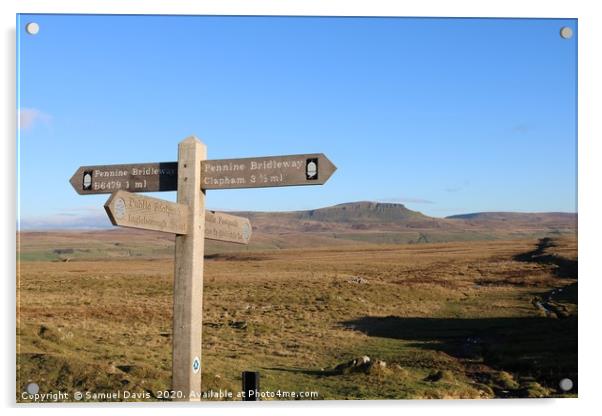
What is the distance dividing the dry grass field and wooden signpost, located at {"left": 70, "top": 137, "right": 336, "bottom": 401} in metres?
2.02

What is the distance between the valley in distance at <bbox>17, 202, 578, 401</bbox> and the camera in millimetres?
9218

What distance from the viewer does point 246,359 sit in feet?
43.0

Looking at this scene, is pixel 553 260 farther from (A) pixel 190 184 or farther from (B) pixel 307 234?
(B) pixel 307 234

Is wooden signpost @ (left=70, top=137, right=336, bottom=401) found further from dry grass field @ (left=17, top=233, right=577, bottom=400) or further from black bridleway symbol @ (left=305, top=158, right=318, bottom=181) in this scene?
dry grass field @ (left=17, top=233, right=577, bottom=400)

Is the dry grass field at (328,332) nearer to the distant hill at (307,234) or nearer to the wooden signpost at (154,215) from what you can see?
the wooden signpost at (154,215)

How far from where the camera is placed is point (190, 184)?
646 centimetres

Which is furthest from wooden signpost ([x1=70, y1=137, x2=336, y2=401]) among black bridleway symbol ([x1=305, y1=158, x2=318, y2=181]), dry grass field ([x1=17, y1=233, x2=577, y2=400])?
dry grass field ([x1=17, y1=233, x2=577, y2=400])

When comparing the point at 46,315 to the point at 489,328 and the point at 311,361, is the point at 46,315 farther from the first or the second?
the point at 489,328

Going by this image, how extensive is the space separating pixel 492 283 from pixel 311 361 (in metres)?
17.4

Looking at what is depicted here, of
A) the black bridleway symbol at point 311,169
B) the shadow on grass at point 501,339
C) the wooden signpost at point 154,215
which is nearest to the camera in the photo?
the wooden signpost at point 154,215

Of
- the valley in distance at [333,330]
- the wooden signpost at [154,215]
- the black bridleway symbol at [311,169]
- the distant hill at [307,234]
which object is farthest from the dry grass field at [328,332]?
the distant hill at [307,234]

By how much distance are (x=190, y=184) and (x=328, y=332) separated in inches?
463

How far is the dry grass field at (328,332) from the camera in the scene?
30.4 ft

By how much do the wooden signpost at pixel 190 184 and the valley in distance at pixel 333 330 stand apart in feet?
4.85
